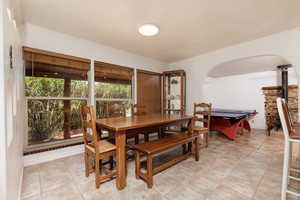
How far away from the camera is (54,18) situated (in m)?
2.16

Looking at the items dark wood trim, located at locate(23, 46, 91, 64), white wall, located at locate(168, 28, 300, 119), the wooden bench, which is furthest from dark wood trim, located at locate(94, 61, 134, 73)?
the wooden bench

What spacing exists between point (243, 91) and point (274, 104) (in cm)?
125

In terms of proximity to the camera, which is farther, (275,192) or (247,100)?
(247,100)

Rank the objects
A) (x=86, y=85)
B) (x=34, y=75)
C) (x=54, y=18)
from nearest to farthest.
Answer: (x=54, y=18)
(x=34, y=75)
(x=86, y=85)

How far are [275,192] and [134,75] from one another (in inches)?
134

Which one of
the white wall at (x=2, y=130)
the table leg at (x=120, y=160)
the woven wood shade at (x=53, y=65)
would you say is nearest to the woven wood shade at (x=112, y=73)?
the woven wood shade at (x=53, y=65)

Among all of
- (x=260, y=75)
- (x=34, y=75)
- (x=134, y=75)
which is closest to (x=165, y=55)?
(x=134, y=75)

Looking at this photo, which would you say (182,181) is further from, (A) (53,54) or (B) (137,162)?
(A) (53,54)

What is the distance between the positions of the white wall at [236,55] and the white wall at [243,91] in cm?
79

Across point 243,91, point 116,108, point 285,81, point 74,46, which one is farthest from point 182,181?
point 243,91

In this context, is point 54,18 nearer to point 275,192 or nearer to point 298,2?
point 298,2

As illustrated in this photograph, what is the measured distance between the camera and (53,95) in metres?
2.57

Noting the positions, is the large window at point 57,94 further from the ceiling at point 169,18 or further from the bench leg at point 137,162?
the bench leg at point 137,162

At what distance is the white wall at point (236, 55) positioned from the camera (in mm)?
2475
